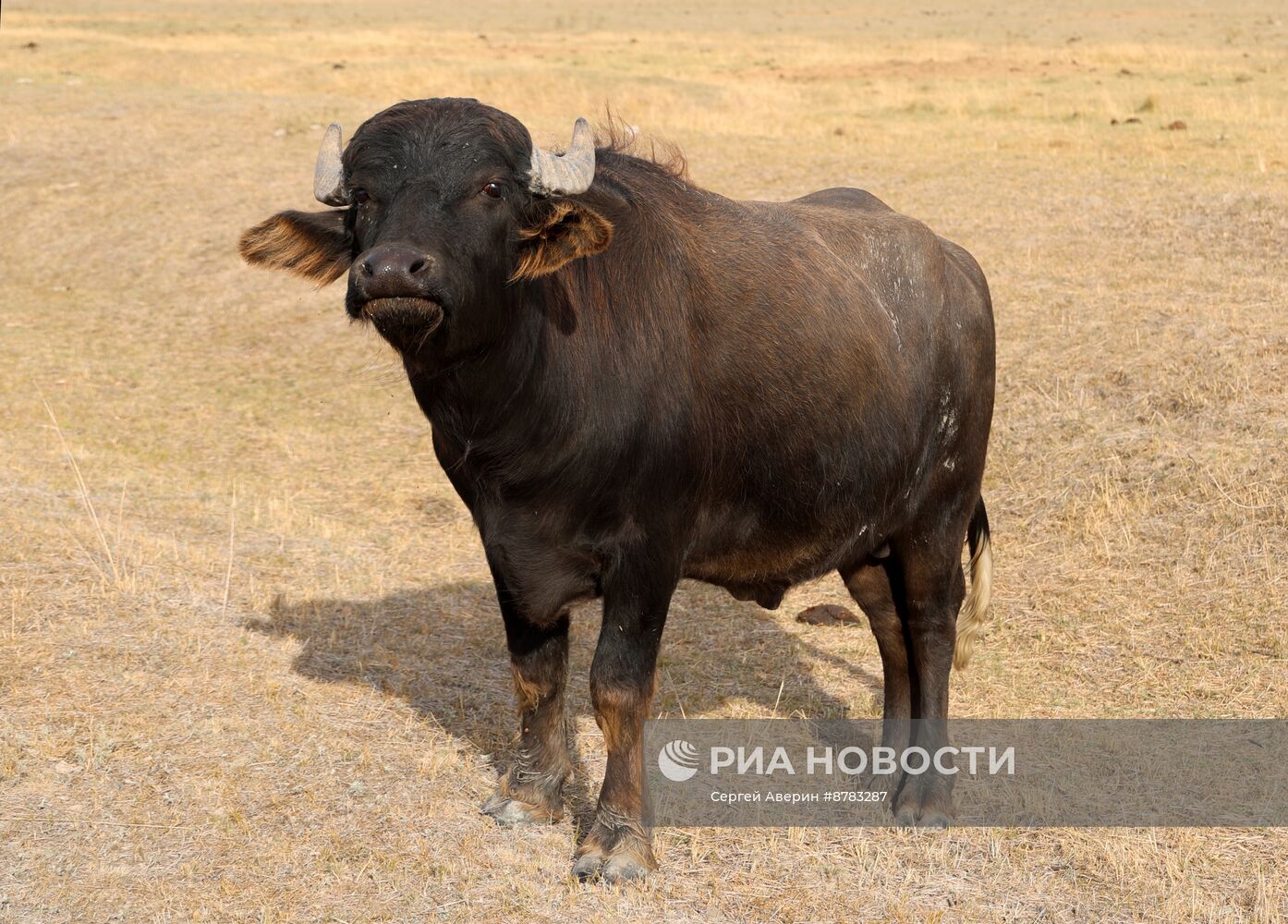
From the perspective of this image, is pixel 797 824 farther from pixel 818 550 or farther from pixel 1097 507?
pixel 1097 507

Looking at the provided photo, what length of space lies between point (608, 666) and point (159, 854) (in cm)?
203

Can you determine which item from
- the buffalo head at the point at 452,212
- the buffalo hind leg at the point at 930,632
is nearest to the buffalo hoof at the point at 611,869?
the buffalo hind leg at the point at 930,632

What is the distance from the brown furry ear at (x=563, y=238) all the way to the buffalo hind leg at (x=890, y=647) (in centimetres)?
256

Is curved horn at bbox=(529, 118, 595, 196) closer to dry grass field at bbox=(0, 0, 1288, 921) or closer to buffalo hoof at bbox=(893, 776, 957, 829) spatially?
dry grass field at bbox=(0, 0, 1288, 921)

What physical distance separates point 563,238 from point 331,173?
3.15 ft

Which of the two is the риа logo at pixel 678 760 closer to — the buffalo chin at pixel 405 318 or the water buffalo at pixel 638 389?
the water buffalo at pixel 638 389

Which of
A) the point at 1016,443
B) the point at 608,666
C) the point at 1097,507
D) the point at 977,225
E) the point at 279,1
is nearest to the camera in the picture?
the point at 608,666

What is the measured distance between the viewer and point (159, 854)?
547 centimetres

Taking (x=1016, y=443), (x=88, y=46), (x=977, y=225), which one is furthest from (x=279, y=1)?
(x=1016, y=443)

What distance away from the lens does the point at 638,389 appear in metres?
5.29

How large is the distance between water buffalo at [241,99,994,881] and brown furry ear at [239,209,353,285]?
0.01 metres

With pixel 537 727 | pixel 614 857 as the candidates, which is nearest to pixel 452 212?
pixel 537 727

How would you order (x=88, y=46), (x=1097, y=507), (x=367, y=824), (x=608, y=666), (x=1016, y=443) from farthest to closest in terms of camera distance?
(x=88, y=46), (x=1016, y=443), (x=1097, y=507), (x=367, y=824), (x=608, y=666)

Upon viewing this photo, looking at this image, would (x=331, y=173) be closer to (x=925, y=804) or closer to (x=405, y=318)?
(x=405, y=318)
